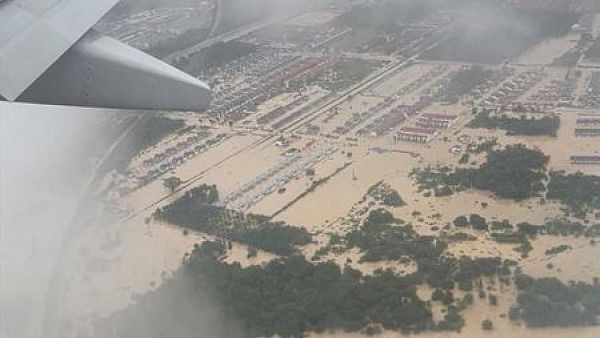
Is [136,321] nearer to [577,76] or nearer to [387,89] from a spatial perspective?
[387,89]

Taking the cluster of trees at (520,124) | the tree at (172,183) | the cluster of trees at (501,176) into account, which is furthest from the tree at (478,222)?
the tree at (172,183)

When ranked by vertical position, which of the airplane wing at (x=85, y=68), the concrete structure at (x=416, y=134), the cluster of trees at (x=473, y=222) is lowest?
the concrete structure at (x=416, y=134)

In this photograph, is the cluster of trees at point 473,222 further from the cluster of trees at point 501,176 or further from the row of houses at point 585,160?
the row of houses at point 585,160

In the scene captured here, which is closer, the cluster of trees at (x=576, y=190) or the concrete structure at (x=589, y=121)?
the cluster of trees at (x=576, y=190)

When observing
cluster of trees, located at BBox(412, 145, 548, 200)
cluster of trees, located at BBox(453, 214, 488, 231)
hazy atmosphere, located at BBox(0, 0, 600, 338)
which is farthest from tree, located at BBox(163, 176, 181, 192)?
cluster of trees, located at BBox(453, 214, 488, 231)

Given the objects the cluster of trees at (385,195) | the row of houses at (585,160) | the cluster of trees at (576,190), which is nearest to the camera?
the cluster of trees at (576,190)

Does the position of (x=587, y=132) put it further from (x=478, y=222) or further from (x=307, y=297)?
(x=307, y=297)

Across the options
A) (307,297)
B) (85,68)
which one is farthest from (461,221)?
(85,68)
